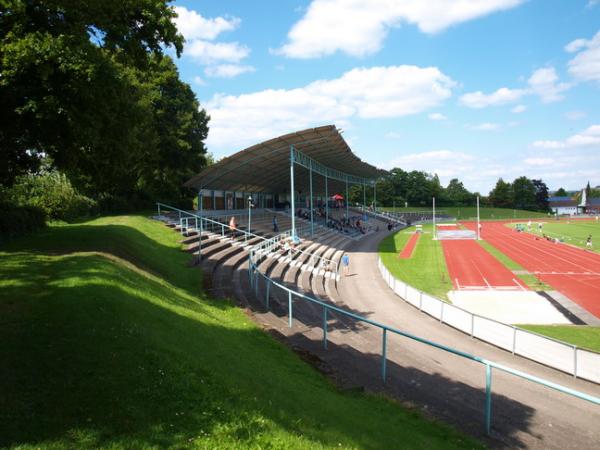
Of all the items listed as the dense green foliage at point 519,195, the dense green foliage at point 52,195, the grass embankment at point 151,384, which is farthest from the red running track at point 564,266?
the dense green foliage at point 519,195

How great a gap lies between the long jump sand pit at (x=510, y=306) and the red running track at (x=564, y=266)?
1.85 metres

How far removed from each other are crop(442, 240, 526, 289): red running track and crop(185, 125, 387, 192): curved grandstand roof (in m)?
12.7

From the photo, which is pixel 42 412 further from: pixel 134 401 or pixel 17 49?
pixel 17 49

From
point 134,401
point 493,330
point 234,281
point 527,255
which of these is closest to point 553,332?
point 493,330

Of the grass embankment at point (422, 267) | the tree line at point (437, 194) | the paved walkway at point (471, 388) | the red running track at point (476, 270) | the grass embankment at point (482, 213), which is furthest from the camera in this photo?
the tree line at point (437, 194)

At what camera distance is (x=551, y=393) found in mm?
9414

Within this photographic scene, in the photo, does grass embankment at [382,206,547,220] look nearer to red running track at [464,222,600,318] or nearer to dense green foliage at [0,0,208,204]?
red running track at [464,222,600,318]

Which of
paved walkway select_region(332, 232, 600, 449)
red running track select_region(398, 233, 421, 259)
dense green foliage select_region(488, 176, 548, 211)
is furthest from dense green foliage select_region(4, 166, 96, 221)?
dense green foliage select_region(488, 176, 548, 211)

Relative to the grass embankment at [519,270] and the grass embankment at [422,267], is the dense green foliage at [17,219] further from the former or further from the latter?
the grass embankment at [519,270]

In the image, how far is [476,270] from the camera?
28.7 meters

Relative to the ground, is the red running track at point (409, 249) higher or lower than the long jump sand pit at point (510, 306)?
higher

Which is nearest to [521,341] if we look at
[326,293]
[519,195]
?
[326,293]

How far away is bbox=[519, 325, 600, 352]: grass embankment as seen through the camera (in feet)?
44.5

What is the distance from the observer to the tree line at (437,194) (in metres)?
129
